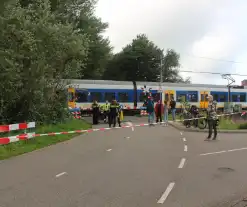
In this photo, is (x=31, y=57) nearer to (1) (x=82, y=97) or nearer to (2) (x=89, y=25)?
(1) (x=82, y=97)

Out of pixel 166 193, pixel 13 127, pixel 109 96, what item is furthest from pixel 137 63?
pixel 166 193

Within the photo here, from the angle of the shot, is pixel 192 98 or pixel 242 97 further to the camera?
pixel 242 97

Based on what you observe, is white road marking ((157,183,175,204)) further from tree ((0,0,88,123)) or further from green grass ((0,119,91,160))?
tree ((0,0,88,123))

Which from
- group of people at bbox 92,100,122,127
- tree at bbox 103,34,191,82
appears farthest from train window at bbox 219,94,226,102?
tree at bbox 103,34,191,82

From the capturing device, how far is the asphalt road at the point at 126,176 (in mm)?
5902

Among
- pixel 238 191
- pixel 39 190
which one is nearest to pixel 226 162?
pixel 238 191

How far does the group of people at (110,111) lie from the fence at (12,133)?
6.91m

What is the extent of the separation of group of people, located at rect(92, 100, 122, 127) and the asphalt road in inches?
309

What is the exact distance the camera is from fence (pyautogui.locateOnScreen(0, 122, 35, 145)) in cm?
1203

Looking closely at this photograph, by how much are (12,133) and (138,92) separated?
2397 cm

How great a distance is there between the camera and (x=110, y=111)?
67.6ft

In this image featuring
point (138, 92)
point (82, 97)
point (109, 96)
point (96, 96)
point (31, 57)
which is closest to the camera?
point (31, 57)

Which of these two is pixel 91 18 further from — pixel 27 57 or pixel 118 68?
pixel 118 68

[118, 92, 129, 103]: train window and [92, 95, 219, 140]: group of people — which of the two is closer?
[92, 95, 219, 140]: group of people
